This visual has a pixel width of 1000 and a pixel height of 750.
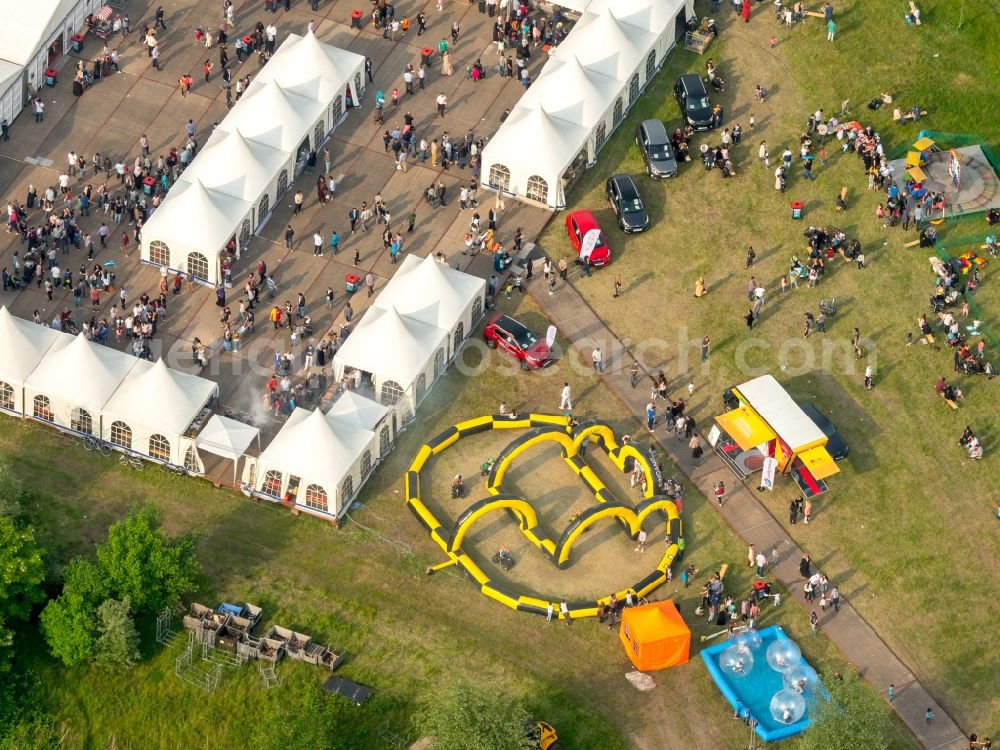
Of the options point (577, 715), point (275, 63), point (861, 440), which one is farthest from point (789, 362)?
point (275, 63)

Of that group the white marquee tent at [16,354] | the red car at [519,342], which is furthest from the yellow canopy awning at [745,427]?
the white marquee tent at [16,354]

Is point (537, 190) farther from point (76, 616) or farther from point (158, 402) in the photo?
point (76, 616)

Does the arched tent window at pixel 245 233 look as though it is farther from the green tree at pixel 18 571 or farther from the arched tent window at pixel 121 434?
the green tree at pixel 18 571

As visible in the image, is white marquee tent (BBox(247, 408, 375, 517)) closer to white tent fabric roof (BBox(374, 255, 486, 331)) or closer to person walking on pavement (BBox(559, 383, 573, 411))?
white tent fabric roof (BBox(374, 255, 486, 331))

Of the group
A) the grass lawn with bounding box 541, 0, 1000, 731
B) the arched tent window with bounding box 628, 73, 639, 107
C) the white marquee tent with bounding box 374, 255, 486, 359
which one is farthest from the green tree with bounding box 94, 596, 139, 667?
the arched tent window with bounding box 628, 73, 639, 107

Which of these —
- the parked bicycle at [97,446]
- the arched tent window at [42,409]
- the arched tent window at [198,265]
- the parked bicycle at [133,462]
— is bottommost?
the arched tent window at [42,409]

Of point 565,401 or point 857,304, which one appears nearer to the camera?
point 565,401

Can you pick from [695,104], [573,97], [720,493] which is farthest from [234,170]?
[720,493]
